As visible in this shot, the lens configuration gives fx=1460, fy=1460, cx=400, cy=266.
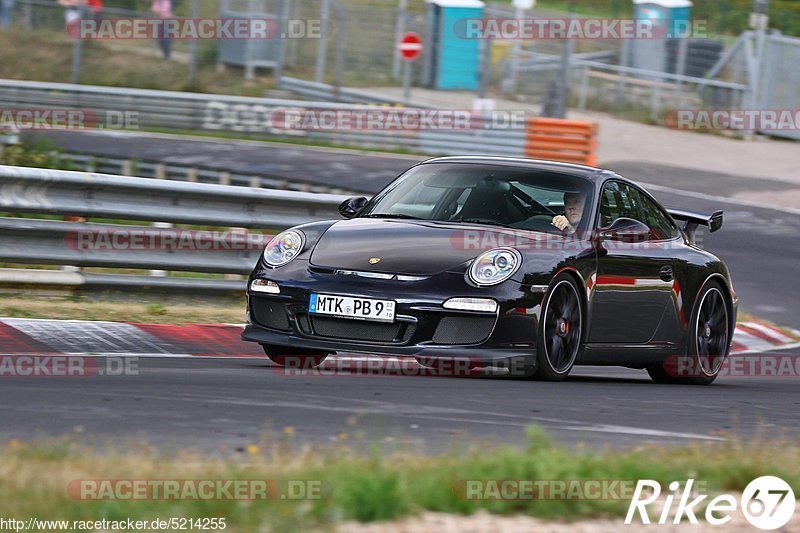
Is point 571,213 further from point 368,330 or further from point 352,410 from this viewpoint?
point 352,410

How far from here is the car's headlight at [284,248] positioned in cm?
810

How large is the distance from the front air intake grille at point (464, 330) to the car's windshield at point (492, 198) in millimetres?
1003

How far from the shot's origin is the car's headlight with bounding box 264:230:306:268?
8.10m

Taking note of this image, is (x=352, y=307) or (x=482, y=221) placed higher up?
(x=482, y=221)

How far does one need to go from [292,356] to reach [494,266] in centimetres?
143

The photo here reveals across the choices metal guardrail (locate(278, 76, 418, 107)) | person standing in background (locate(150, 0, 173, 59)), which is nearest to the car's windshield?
person standing in background (locate(150, 0, 173, 59))

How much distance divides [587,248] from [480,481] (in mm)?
4075

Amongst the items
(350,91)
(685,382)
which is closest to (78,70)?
(350,91)

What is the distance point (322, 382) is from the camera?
7.13 metres

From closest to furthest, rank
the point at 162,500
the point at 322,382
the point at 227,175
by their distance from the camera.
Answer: the point at 162,500 < the point at 322,382 < the point at 227,175

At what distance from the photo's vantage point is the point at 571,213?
28.1 feet

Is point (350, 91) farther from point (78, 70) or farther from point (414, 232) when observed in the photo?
point (414, 232)

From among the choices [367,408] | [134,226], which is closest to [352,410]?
[367,408]

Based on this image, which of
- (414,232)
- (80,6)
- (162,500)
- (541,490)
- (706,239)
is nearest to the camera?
(162,500)
